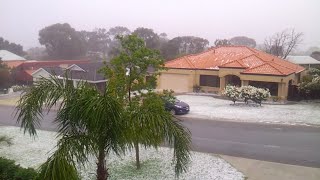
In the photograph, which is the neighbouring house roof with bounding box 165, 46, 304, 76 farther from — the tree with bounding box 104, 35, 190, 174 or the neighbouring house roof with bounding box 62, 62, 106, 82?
the tree with bounding box 104, 35, 190, 174

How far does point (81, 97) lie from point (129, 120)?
129 centimetres

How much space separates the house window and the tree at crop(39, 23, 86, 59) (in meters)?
53.9

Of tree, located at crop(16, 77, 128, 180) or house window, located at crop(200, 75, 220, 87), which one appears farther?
house window, located at crop(200, 75, 220, 87)

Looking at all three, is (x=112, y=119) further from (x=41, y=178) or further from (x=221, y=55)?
(x=221, y=55)

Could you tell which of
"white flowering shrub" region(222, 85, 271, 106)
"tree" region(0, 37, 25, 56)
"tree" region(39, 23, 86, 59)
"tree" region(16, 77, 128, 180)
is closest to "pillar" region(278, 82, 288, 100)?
"white flowering shrub" region(222, 85, 271, 106)

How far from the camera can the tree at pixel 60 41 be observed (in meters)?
83.2

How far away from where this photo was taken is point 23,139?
1741 centimetres

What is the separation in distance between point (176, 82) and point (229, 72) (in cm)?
646

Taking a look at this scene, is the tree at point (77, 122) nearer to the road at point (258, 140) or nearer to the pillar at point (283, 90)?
the road at point (258, 140)

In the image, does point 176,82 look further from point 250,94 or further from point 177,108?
point 177,108

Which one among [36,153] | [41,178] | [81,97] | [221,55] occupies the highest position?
[221,55]

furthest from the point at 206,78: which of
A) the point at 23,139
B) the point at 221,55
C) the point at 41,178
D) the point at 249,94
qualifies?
the point at 41,178

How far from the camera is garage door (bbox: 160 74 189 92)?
3759cm

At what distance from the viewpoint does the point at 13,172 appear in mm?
10172
